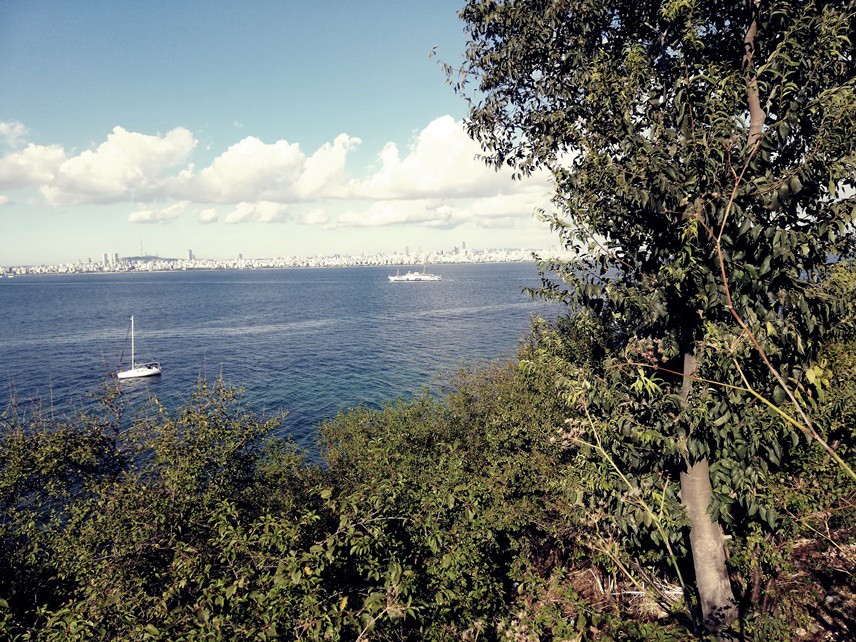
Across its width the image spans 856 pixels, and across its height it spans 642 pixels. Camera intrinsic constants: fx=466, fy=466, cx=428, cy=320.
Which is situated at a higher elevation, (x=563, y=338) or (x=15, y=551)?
(x=563, y=338)

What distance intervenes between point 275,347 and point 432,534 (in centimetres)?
7624

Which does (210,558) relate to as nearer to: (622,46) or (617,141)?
(617,141)

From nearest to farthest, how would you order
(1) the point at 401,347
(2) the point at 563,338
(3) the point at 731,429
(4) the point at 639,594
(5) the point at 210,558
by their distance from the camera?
(3) the point at 731,429 → (5) the point at 210,558 → (4) the point at 639,594 → (2) the point at 563,338 → (1) the point at 401,347

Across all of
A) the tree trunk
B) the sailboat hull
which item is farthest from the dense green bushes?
the sailboat hull

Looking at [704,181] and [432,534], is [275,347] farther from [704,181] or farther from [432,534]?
[704,181]

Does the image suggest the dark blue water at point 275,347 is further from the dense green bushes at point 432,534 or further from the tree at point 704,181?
the tree at point 704,181

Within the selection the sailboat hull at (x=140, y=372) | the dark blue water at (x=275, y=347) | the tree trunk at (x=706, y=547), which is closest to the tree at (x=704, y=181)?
the tree trunk at (x=706, y=547)

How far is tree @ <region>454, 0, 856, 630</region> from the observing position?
273 inches

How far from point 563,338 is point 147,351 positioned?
81.6m

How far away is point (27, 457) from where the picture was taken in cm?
1431

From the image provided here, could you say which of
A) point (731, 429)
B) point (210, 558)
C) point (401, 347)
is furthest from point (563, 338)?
point (401, 347)

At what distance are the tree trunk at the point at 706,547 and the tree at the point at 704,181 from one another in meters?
0.03

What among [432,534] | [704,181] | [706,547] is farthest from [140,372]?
[704,181]

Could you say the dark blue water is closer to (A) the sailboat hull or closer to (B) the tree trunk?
(A) the sailboat hull
